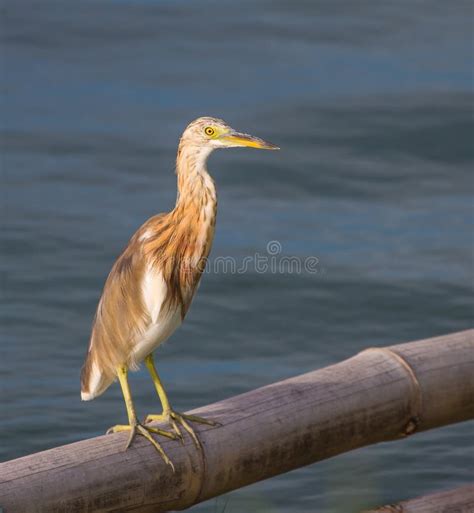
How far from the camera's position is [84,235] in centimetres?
663

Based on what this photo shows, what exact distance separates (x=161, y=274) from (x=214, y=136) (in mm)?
403

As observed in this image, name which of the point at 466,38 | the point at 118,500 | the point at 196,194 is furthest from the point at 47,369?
the point at 466,38

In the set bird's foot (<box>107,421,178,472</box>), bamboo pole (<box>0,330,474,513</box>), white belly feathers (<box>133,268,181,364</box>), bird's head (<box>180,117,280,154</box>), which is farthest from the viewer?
white belly feathers (<box>133,268,181,364</box>)

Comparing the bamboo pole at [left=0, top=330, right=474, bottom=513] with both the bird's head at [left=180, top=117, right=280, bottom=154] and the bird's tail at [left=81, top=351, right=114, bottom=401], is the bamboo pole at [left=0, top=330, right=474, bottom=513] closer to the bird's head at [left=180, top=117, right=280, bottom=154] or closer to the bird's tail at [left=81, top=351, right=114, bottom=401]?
the bird's tail at [left=81, top=351, right=114, bottom=401]

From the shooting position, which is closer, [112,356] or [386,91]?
[112,356]

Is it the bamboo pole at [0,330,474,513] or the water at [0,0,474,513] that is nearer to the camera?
the bamboo pole at [0,330,474,513]

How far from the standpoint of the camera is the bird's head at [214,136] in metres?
3.39

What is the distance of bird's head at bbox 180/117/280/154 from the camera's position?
11.1ft

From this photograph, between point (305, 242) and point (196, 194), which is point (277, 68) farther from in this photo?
point (196, 194)

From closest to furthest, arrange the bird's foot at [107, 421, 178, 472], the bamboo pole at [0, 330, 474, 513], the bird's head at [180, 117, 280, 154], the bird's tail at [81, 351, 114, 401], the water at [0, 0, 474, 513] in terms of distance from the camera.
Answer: the bamboo pole at [0, 330, 474, 513] < the bird's foot at [107, 421, 178, 472] < the bird's head at [180, 117, 280, 154] < the bird's tail at [81, 351, 114, 401] < the water at [0, 0, 474, 513]

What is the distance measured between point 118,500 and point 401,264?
12.5 ft

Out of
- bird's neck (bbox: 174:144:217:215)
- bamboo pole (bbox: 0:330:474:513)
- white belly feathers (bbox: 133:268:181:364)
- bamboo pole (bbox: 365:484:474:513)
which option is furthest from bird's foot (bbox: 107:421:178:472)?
bamboo pole (bbox: 365:484:474:513)

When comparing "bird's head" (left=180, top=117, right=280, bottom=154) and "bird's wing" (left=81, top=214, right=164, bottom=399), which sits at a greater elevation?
Answer: "bird's head" (left=180, top=117, right=280, bottom=154)

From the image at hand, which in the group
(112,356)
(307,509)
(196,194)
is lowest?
(307,509)
